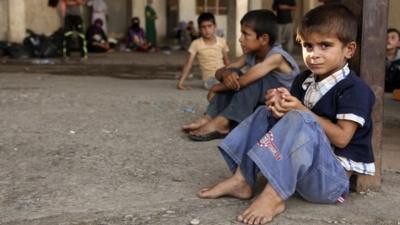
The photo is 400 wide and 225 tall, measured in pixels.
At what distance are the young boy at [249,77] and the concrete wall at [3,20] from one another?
10446 millimetres

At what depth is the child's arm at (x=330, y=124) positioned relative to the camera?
9.34 ft

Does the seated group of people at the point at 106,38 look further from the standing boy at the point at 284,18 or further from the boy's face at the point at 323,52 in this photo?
the boy's face at the point at 323,52

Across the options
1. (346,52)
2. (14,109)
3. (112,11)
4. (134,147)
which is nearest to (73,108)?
(14,109)

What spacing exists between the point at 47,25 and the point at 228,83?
1176 centimetres

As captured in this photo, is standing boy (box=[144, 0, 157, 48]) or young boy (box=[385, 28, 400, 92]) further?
standing boy (box=[144, 0, 157, 48])

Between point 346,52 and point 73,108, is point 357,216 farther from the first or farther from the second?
point 73,108

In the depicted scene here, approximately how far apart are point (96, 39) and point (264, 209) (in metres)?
12.7

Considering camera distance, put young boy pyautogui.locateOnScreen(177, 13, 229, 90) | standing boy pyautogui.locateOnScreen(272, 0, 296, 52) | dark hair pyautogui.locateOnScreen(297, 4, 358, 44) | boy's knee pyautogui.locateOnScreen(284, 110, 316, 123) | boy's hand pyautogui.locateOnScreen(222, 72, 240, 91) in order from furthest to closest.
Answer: standing boy pyautogui.locateOnScreen(272, 0, 296, 52) < young boy pyautogui.locateOnScreen(177, 13, 229, 90) < boy's hand pyautogui.locateOnScreen(222, 72, 240, 91) < dark hair pyautogui.locateOnScreen(297, 4, 358, 44) < boy's knee pyautogui.locateOnScreen(284, 110, 316, 123)

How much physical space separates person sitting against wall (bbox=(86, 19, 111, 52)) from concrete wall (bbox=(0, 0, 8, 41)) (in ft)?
6.35

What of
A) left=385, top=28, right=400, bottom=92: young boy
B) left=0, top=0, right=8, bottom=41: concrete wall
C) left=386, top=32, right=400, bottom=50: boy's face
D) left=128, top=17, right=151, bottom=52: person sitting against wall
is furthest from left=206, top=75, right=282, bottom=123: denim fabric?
left=128, top=17, right=151, bottom=52: person sitting against wall

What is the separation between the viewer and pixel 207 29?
7.07 meters

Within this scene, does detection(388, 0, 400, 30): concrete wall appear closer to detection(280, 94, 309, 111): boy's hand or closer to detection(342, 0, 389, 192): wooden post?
detection(342, 0, 389, 192): wooden post

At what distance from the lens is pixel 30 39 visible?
1301 cm

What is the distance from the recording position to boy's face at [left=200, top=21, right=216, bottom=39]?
7016 mm
